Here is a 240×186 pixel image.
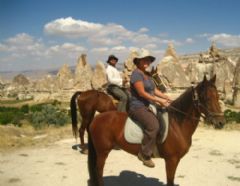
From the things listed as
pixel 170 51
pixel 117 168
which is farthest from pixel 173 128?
pixel 170 51

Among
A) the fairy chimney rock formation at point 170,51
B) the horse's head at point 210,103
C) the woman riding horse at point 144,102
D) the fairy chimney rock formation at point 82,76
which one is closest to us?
the horse's head at point 210,103

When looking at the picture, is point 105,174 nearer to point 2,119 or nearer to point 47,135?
point 47,135

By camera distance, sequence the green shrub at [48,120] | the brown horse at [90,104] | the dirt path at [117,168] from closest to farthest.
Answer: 1. the dirt path at [117,168]
2. the brown horse at [90,104]
3. the green shrub at [48,120]

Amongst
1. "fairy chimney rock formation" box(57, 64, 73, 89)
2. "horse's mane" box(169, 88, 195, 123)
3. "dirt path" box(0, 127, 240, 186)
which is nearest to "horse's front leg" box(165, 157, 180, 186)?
"horse's mane" box(169, 88, 195, 123)

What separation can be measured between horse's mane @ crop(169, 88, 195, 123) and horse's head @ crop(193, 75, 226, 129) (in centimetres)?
A: 26

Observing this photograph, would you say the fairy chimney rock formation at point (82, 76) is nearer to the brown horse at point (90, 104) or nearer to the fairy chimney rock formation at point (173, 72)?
the fairy chimney rock formation at point (173, 72)

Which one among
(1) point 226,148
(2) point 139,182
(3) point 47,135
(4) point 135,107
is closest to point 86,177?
(2) point 139,182

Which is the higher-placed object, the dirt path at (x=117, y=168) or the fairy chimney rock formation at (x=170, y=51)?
the fairy chimney rock formation at (x=170, y=51)

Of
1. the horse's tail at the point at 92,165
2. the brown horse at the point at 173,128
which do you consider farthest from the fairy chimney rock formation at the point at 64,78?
the brown horse at the point at 173,128

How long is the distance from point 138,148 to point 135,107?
30.2 inches

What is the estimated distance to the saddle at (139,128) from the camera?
246 inches

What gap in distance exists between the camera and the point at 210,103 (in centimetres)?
595

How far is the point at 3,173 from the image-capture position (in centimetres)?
897

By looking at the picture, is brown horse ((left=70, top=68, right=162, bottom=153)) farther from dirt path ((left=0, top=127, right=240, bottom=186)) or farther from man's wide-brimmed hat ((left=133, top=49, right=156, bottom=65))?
man's wide-brimmed hat ((left=133, top=49, right=156, bottom=65))
